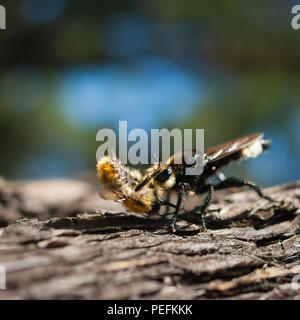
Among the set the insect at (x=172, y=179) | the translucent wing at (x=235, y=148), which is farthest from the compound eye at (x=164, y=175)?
the translucent wing at (x=235, y=148)

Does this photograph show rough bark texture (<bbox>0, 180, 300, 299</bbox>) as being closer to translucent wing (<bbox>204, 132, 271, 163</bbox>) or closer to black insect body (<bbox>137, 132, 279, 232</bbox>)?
black insect body (<bbox>137, 132, 279, 232</bbox>)

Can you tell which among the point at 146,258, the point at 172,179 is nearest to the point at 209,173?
the point at 172,179

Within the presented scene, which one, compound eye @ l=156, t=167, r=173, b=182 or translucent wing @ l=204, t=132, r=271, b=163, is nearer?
compound eye @ l=156, t=167, r=173, b=182

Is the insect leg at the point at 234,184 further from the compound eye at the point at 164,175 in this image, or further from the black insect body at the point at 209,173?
the compound eye at the point at 164,175

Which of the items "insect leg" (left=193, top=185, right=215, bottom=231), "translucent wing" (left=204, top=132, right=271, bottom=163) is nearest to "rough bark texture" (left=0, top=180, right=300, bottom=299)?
"insect leg" (left=193, top=185, right=215, bottom=231)

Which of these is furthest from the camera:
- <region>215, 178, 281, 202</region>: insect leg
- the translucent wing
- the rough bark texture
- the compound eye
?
the translucent wing
